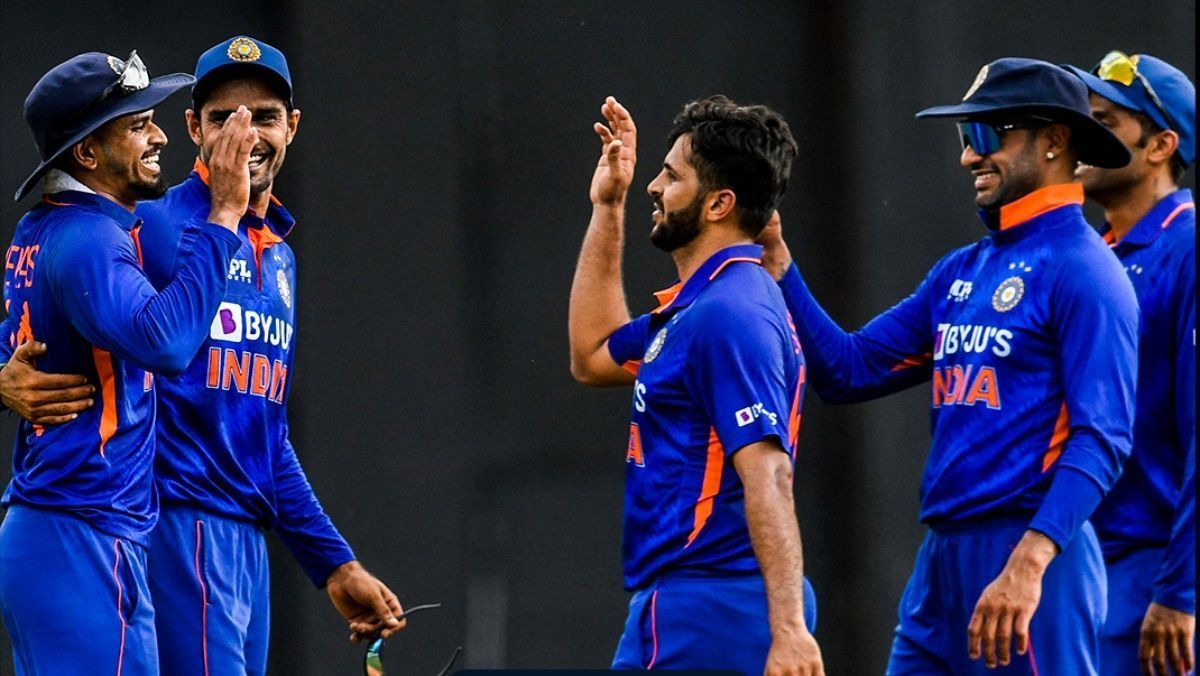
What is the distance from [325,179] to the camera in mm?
6008

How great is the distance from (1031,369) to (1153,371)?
1.45 feet

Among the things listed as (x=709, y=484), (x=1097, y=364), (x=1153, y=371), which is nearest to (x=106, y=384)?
(x=709, y=484)

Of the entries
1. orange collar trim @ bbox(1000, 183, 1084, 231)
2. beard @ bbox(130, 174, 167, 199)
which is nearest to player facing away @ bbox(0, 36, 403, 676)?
beard @ bbox(130, 174, 167, 199)

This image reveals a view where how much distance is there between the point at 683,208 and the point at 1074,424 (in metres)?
0.95

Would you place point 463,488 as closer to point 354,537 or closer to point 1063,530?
point 354,537

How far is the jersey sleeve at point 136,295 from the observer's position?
3.71 meters

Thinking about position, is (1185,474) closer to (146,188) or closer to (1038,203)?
(1038,203)

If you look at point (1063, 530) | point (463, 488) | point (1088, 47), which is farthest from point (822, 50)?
point (1063, 530)

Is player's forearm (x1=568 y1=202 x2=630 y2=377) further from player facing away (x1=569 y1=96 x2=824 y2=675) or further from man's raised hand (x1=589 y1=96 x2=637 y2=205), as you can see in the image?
player facing away (x1=569 y1=96 x2=824 y2=675)

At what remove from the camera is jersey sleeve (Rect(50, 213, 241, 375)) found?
3.71 m

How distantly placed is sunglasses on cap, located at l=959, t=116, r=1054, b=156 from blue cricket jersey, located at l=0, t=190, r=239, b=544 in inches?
65.0

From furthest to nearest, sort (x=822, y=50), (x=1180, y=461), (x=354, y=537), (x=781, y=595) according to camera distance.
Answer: (x=822, y=50)
(x=354, y=537)
(x=1180, y=461)
(x=781, y=595)

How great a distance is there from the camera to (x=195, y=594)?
13.3 feet

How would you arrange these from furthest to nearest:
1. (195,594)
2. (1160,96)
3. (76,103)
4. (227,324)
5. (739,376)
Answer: (1160,96)
(227,324)
(195,594)
(76,103)
(739,376)
